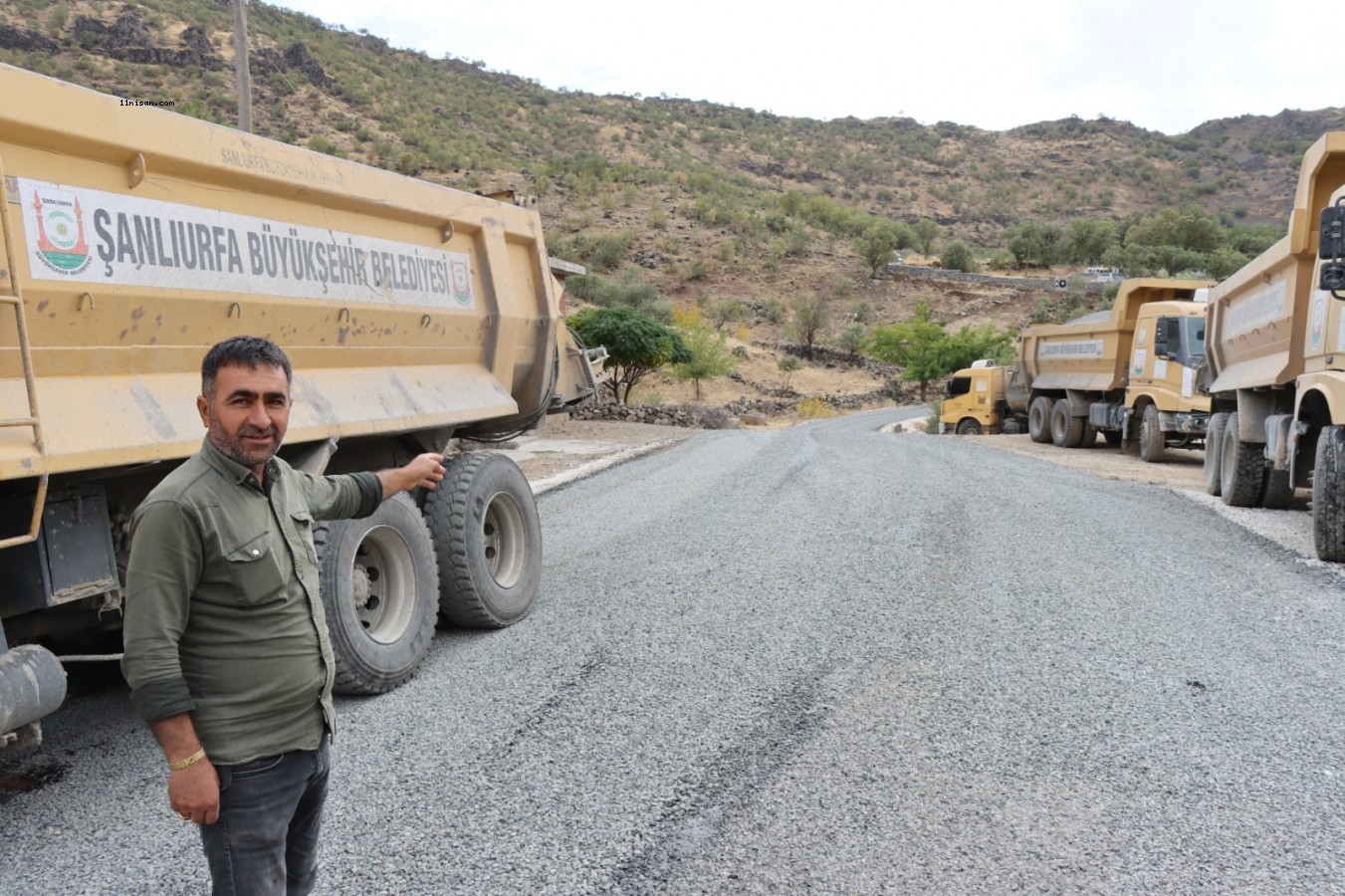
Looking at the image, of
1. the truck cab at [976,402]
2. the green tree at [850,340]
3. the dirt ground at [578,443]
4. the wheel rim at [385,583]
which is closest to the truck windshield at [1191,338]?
the dirt ground at [578,443]

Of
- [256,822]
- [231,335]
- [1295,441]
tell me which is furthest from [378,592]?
[1295,441]

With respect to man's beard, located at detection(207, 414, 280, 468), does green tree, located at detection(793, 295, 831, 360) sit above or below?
above

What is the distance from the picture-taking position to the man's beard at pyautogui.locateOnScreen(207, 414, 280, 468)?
85.8 inches

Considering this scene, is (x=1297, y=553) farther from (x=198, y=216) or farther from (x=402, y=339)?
(x=198, y=216)

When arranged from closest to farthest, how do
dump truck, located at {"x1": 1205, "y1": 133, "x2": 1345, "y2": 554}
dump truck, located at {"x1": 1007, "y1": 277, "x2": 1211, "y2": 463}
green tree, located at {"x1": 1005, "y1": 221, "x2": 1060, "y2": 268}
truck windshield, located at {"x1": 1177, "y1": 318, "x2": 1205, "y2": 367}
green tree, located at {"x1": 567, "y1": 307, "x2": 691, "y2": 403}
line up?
dump truck, located at {"x1": 1205, "y1": 133, "x2": 1345, "y2": 554}
truck windshield, located at {"x1": 1177, "y1": 318, "x2": 1205, "y2": 367}
dump truck, located at {"x1": 1007, "y1": 277, "x2": 1211, "y2": 463}
green tree, located at {"x1": 567, "y1": 307, "x2": 691, "y2": 403}
green tree, located at {"x1": 1005, "y1": 221, "x2": 1060, "y2": 268}

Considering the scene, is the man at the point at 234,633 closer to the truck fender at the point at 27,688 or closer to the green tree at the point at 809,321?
the truck fender at the point at 27,688

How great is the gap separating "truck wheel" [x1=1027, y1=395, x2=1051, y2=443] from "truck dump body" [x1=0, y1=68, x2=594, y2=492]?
1843 centimetres

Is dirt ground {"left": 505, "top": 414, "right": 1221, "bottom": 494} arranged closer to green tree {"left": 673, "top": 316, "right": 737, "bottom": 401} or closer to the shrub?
green tree {"left": 673, "top": 316, "right": 737, "bottom": 401}

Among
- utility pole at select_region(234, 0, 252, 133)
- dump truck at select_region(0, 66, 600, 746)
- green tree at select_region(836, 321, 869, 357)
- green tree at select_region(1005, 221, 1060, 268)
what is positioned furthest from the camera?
green tree at select_region(1005, 221, 1060, 268)

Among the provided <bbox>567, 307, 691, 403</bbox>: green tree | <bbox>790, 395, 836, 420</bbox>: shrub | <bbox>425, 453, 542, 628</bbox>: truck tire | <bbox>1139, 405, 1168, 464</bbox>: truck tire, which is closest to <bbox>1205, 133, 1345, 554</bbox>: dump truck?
<bbox>1139, 405, 1168, 464</bbox>: truck tire

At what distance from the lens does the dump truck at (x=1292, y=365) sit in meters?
7.58

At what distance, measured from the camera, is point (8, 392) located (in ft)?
10.5

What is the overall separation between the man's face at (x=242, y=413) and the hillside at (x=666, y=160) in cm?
3146

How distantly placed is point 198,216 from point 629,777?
297 centimetres
